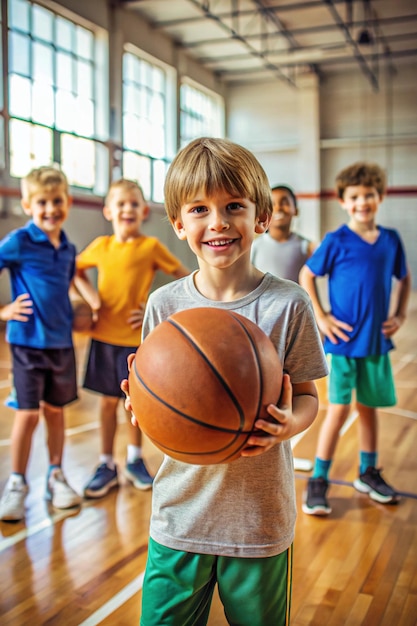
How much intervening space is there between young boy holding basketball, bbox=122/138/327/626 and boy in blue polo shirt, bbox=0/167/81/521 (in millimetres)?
1534

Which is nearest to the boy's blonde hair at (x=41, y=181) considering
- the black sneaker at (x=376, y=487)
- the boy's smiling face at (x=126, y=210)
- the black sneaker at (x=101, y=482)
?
the boy's smiling face at (x=126, y=210)

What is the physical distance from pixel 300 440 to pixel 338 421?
1.00m

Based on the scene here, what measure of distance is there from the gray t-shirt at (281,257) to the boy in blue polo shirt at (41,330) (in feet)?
4.23

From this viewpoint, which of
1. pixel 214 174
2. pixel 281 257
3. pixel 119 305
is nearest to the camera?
pixel 214 174

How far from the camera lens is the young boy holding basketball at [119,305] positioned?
3066 mm

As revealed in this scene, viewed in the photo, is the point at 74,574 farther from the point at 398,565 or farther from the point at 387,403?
the point at 387,403

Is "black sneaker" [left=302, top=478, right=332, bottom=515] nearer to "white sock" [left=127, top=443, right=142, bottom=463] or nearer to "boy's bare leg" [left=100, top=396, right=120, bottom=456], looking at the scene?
"white sock" [left=127, top=443, right=142, bottom=463]

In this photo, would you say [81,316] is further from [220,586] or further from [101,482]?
[220,586]

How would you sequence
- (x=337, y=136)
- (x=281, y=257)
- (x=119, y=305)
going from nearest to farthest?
(x=119, y=305)
(x=281, y=257)
(x=337, y=136)

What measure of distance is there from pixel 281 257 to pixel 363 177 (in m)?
1.00

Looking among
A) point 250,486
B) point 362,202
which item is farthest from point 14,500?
point 362,202

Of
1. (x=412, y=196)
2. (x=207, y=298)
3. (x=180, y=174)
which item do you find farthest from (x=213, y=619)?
(x=412, y=196)

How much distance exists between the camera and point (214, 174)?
129 cm

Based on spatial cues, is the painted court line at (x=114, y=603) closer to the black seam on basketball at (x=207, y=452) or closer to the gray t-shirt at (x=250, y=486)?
the gray t-shirt at (x=250, y=486)
